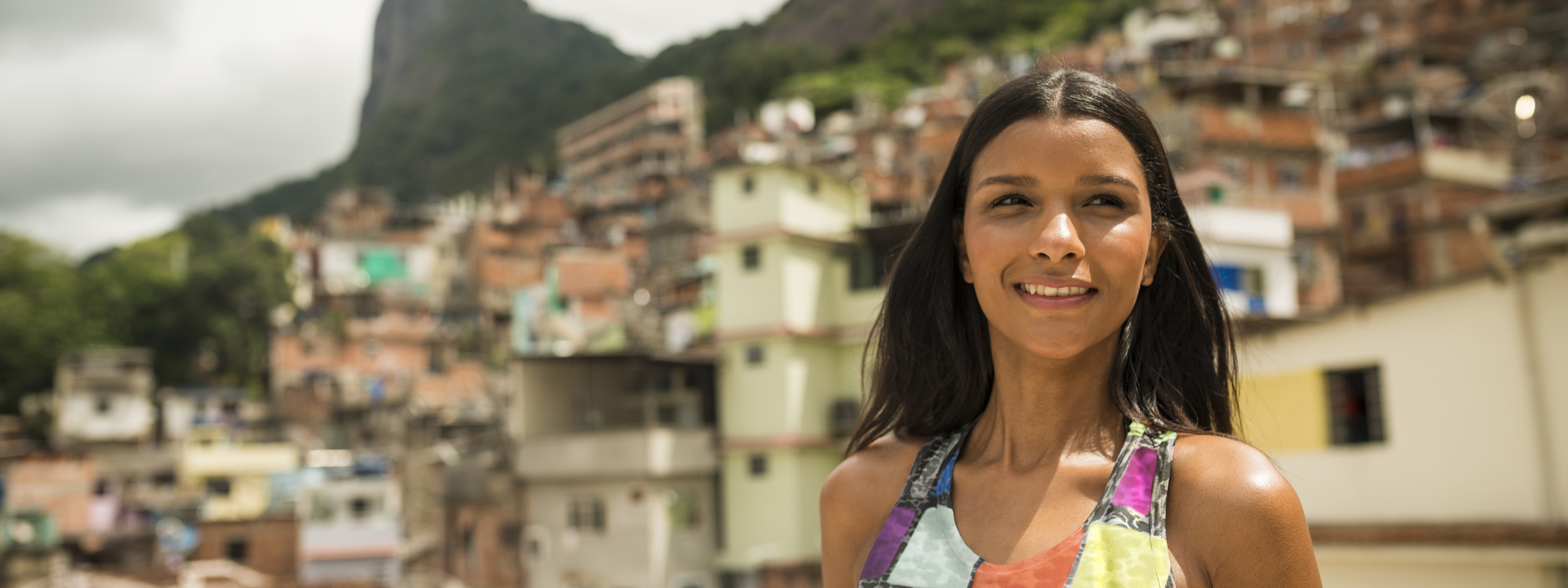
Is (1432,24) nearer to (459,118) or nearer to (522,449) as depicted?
(522,449)

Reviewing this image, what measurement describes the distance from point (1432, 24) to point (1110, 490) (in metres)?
56.8

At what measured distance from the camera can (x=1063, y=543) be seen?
1.91 m

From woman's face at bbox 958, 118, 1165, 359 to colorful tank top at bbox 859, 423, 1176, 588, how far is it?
23 cm

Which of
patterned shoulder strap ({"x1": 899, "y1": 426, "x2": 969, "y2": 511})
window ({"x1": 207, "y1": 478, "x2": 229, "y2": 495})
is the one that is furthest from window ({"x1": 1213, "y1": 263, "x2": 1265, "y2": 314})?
window ({"x1": 207, "y1": 478, "x2": 229, "y2": 495})

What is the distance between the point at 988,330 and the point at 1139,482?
0.57m

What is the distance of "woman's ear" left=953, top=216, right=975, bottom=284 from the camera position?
2326 millimetres

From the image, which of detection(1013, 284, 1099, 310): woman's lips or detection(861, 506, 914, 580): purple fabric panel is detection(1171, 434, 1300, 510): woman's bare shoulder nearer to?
detection(1013, 284, 1099, 310): woman's lips

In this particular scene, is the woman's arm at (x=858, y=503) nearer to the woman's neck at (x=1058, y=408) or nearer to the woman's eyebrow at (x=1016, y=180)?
the woman's neck at (x=1058, y=408)

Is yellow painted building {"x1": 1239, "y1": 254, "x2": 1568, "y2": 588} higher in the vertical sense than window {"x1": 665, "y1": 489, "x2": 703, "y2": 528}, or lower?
higher

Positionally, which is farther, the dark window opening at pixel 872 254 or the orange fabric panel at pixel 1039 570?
the dark window opening at pixel 872 254

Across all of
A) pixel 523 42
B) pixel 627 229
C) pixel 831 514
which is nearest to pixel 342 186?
pixel 523 42

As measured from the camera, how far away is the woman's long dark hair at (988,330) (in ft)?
7.02

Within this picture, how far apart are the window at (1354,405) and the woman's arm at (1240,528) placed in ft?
46.1

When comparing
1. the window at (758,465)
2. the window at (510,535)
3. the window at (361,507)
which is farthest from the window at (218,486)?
the window at (758,465)
